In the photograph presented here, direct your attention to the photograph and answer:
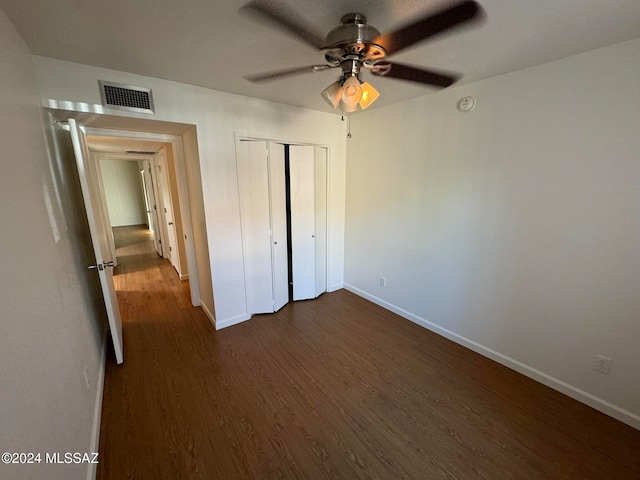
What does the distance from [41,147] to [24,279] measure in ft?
3.40

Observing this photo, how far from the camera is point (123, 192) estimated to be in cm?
855

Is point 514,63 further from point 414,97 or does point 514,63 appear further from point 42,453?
point 42,453

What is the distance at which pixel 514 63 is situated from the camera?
5.97 ft

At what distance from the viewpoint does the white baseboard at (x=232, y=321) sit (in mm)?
2848

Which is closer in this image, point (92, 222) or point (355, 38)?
point (355, 38)

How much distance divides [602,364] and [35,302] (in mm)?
3267

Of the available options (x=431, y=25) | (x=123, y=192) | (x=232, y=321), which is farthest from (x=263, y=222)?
(x=123, y=192)

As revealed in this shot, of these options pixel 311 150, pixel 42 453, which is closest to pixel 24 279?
pixel 42 453

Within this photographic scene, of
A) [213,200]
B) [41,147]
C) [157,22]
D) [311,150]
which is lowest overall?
[213,200]

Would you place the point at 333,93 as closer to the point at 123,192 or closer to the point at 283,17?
the point at 283,17

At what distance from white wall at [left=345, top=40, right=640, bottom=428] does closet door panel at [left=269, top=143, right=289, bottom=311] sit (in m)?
1.18

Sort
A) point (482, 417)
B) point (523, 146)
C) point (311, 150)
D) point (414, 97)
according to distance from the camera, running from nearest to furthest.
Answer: point (482, 417), point (523, 146), point (414, 97), point (311, 150)

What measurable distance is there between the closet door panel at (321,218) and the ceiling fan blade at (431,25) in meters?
1.98

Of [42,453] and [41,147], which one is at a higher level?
[41,147]
